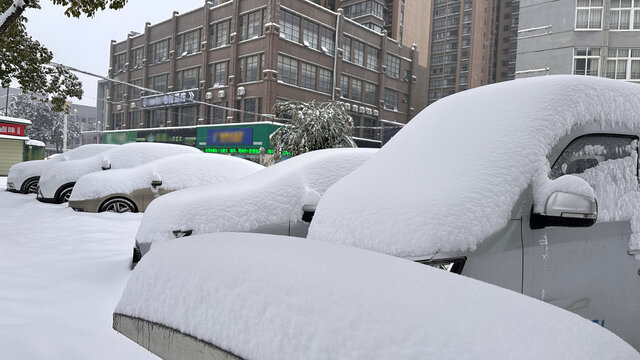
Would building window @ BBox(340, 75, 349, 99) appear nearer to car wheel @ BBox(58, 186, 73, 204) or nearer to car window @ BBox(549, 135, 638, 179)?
car wheel @ BBox(58, 186, 73, 204)

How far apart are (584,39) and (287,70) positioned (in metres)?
21.9

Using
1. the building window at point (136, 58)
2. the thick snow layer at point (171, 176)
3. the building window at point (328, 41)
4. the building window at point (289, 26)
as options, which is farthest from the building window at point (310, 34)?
the thick snow layer at point (171, 176)

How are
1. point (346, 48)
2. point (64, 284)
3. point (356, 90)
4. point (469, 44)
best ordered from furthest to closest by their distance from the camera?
point (469, 44)
point (356, 90)
point (346, 48)
point (64, 284)

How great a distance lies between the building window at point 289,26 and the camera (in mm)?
35812

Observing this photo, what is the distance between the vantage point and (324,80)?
39.7 m

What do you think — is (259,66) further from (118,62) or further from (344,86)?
(118,62)

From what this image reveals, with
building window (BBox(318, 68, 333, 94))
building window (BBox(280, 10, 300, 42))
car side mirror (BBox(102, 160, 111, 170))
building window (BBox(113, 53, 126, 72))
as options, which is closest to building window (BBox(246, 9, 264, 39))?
building window (BBox(280, 10, 300, 42))

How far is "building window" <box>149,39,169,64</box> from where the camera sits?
149 feet

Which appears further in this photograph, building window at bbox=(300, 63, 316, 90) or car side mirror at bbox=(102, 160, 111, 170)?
building window at bbox=(300, 63, 316, 90)

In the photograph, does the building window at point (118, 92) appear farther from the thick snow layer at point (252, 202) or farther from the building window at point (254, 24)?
the thick snow layer at point (252, 202)

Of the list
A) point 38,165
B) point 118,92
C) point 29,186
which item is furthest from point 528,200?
point 118,92


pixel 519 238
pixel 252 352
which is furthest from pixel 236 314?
pixel 519 238

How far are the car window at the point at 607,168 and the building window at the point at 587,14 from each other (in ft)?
79.2

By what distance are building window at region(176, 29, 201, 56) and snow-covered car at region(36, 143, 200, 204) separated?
34.7 m
